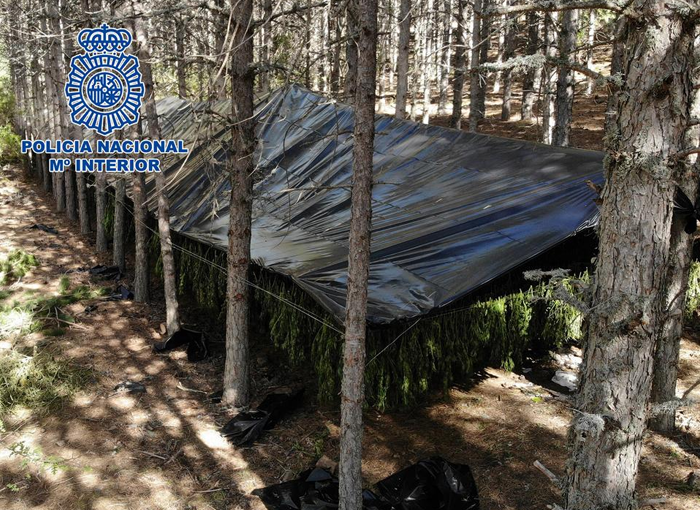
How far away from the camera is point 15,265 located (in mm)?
12031

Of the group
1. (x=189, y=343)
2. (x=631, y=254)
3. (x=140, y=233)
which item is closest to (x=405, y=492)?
(x=631, y=254)

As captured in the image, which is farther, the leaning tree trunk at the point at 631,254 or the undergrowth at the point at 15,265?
the undergrowth at the point at 15,265

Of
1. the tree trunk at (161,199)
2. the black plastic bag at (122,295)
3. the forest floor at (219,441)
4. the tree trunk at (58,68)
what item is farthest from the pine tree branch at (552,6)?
the tree trunk at (58,68)

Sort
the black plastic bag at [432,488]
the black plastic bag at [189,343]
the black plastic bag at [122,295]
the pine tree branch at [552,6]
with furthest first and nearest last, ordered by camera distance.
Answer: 1. the black plastic bag at [122,295]
2. the black plastic bag at [189,343]
3. the black plastic bag at [432,488]
4. the pine tree branch at [552,6]

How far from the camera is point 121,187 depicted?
37.8 ft

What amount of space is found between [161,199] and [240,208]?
2865 millimetres

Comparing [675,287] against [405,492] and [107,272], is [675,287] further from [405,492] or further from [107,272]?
[107,272]

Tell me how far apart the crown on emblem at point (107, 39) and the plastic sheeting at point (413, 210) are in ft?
9.15

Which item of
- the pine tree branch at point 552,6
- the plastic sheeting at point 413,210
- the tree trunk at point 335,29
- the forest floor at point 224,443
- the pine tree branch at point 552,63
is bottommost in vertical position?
the forest floor at point 224,443

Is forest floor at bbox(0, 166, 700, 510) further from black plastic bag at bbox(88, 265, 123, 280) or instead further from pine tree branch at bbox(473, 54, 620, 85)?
pine tree branch at bbox(473, 54, 620, 85)

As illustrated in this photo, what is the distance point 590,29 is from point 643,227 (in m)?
20.1

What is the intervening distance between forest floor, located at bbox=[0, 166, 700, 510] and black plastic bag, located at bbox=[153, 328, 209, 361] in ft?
0.51

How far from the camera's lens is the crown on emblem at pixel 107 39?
9621mm

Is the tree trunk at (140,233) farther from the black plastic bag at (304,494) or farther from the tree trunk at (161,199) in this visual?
the black plastic bag at (304,494)
